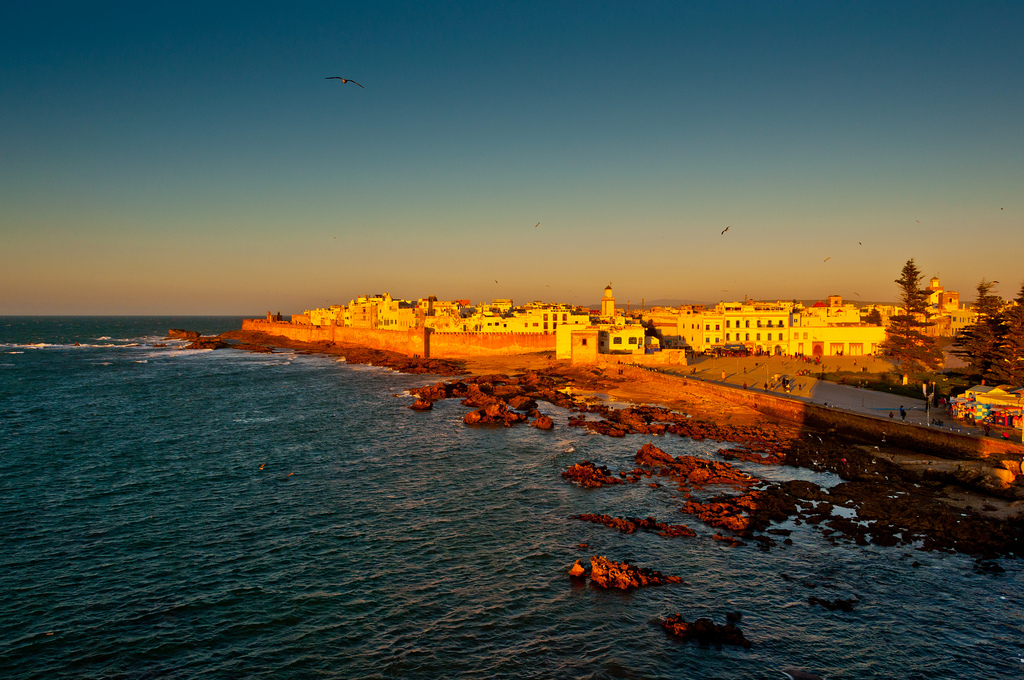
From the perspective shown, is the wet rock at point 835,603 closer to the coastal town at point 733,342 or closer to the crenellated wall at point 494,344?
the coastal town at point 733,342

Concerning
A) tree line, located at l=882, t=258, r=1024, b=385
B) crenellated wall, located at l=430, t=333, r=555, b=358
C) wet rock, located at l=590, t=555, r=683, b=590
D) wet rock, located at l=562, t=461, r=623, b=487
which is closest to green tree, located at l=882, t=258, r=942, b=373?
tree line, located at l=882, t=258, r=1024, b=385

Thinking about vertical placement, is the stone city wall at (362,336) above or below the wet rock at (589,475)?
above

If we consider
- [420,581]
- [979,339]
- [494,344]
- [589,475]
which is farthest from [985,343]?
[494,344]

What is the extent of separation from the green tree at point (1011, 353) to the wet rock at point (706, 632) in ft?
99.6

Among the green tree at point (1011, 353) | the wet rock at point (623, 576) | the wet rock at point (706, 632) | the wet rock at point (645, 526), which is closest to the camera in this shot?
the wet rock at point (706, 632)

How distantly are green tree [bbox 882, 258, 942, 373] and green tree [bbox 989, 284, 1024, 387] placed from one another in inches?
233

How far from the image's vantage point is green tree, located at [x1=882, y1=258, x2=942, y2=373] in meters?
43.6

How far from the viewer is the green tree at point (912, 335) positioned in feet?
143

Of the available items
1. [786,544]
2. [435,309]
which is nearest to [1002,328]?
[786,544]

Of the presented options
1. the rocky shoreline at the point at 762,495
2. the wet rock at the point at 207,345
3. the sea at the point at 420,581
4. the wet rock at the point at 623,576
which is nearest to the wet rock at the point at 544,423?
the rocky shoreline at the point at 762,495

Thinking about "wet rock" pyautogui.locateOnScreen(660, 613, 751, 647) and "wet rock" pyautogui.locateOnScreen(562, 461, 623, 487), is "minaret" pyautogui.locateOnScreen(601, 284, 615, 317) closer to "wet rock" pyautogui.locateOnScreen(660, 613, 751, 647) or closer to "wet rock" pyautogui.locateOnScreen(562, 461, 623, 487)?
"wet rock" pyautogui.locateOnScreen(562, 461, 623, 487)

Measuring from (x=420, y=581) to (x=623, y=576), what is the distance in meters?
5.84

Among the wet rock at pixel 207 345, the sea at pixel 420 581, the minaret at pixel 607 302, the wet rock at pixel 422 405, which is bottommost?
the sea at pixel 420 581

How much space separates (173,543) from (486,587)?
11.2 meters
